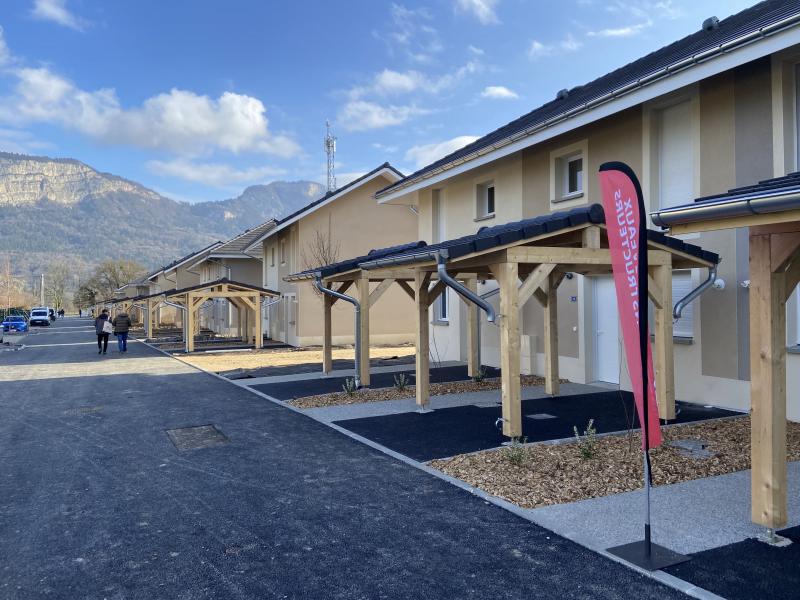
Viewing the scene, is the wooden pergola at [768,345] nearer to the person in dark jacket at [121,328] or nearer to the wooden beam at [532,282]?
the wooden beam at [532,282]

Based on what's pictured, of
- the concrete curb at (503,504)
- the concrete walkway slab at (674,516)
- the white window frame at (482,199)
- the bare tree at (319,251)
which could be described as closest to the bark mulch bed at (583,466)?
the concrete curb at (503,504)

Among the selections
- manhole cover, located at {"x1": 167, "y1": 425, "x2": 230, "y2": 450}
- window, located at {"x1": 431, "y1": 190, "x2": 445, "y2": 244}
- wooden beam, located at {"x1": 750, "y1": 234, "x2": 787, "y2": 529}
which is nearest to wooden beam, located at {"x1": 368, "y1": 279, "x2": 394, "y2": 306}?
manhole cover, located at {"x1": 167, "y1": 425, "x2": 230, "y2": 450}

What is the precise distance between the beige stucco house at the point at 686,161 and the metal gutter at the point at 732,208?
4389mm

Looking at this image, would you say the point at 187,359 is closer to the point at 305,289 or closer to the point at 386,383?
the point at 305,289

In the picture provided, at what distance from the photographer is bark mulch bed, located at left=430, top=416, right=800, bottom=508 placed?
17.9ft

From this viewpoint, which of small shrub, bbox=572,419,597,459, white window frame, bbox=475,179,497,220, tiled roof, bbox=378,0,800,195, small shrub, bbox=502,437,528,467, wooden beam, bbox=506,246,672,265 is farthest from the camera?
white window frame, bbox=475,179,497,220

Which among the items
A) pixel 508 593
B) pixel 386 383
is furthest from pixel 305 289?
pixel 508 593

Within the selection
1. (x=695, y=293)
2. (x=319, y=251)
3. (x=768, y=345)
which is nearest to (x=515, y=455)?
(x=768, y=345)

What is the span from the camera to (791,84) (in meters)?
8.16

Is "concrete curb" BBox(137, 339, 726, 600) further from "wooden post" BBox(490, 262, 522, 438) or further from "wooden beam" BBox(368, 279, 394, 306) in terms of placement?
"wooden beam" BBox(368, 279, 394, 306)

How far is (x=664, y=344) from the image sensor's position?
27.9 feet

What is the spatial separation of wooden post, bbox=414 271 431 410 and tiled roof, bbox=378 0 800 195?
4.22 meters

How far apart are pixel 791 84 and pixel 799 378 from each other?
400cm

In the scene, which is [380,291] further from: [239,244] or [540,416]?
[239,244]
